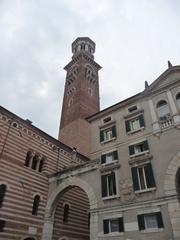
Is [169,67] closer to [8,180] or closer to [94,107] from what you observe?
[8,180]

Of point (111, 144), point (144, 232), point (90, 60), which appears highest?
point (90, 60)

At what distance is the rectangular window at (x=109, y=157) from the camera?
1795cm

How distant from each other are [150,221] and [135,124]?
318 inches

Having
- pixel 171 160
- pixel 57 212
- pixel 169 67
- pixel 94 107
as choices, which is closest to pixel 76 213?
pixel 57 212

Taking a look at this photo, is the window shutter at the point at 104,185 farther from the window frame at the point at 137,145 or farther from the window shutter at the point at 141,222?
the window shutter at the point at 141,222

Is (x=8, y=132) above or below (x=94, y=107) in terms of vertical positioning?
below

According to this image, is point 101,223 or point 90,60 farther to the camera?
point 90,60

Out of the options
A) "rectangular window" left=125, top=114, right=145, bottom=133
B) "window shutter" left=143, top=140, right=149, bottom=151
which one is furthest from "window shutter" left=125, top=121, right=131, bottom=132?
"window shutter" left=143, top=140, right=149, bottom=151

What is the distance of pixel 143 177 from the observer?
50.8 ft

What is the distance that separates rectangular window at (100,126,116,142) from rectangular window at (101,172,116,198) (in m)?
3.66

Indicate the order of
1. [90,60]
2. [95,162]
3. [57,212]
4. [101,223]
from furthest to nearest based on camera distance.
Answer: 1. [90,60]
2. [57,212]
3. [95,162]
4. [101,223]

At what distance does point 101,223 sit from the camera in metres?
15.7

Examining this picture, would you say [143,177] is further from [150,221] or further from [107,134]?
[107,134]

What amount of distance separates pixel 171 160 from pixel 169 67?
345 inches
